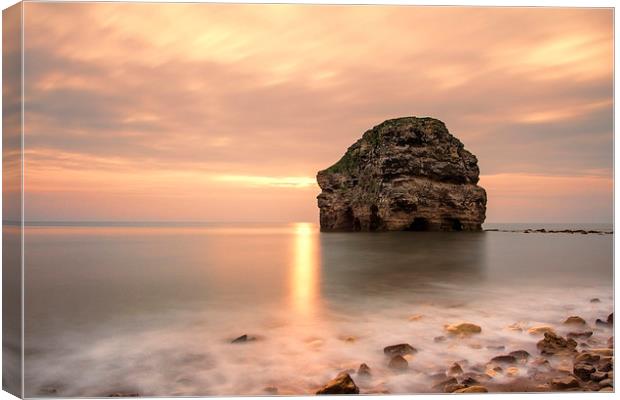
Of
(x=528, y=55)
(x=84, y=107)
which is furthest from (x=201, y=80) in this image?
(x=528, y=55)

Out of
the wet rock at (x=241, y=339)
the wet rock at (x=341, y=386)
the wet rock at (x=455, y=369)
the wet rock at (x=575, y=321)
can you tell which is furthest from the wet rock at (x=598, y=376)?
the wet rock at (x=241, y=339)

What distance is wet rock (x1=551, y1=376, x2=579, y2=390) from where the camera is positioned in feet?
17.4

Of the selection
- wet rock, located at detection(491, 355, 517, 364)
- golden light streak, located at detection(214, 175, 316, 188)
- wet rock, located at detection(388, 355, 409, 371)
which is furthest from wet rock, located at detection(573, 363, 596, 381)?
golden light streak, located at detection(214, 175, 316, 188)

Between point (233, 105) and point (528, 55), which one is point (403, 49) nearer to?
point (528, 55)

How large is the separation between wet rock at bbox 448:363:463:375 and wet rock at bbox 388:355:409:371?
50cm

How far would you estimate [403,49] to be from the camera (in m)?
6.64

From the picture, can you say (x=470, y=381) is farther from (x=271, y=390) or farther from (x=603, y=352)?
(x=271, y=390)

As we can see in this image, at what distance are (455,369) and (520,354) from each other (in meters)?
0.82

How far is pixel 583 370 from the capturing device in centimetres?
553

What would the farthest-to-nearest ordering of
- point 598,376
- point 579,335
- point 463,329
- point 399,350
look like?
1. point 579,335
2. point 463,329
3. point 399,350
4. point 598,376

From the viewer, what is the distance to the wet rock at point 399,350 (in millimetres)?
5668

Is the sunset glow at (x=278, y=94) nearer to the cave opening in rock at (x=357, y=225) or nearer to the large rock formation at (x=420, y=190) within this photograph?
the large rock formation at (x=420, y=190)

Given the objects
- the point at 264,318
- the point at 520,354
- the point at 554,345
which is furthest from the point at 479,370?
the point at 264,318

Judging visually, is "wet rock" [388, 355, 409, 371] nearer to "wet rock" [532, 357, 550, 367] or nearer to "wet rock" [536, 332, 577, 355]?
"wet rock" [532, 357, 550, 367]
